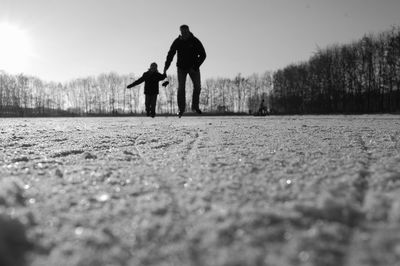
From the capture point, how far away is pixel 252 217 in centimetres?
77

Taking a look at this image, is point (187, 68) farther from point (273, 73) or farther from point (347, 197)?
point (273, 73)

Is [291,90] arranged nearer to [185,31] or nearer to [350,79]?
[350,79]

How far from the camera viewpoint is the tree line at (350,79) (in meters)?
50.9

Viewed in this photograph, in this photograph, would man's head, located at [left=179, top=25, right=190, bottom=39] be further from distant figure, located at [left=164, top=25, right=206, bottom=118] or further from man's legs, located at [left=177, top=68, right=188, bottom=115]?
man's legs, located at [left=177, top=68, right=188, bottom=115]

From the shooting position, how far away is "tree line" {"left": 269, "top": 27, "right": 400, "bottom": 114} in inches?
2003

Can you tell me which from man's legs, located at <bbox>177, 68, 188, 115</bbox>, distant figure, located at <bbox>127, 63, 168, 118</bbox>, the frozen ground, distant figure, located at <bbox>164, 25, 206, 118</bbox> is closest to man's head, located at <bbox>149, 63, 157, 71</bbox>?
distant figure, located at <bbox>127, 63, 168, 118</bbox>

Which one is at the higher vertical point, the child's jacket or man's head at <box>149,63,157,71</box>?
man's head at <box>149,63,157,71</box>

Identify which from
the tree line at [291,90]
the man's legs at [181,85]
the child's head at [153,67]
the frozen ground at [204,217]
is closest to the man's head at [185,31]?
the man's legs at [181,85]

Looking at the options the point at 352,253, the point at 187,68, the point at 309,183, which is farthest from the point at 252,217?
the point at 187,68

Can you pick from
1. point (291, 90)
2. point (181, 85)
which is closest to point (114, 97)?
point (291, 90)

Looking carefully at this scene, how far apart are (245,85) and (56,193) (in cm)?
8317

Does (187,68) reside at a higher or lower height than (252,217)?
higher

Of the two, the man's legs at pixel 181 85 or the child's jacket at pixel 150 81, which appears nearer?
the man's legs at pixel 181 85

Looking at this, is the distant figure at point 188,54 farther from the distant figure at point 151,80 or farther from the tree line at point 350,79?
the tree line at point 350,79
